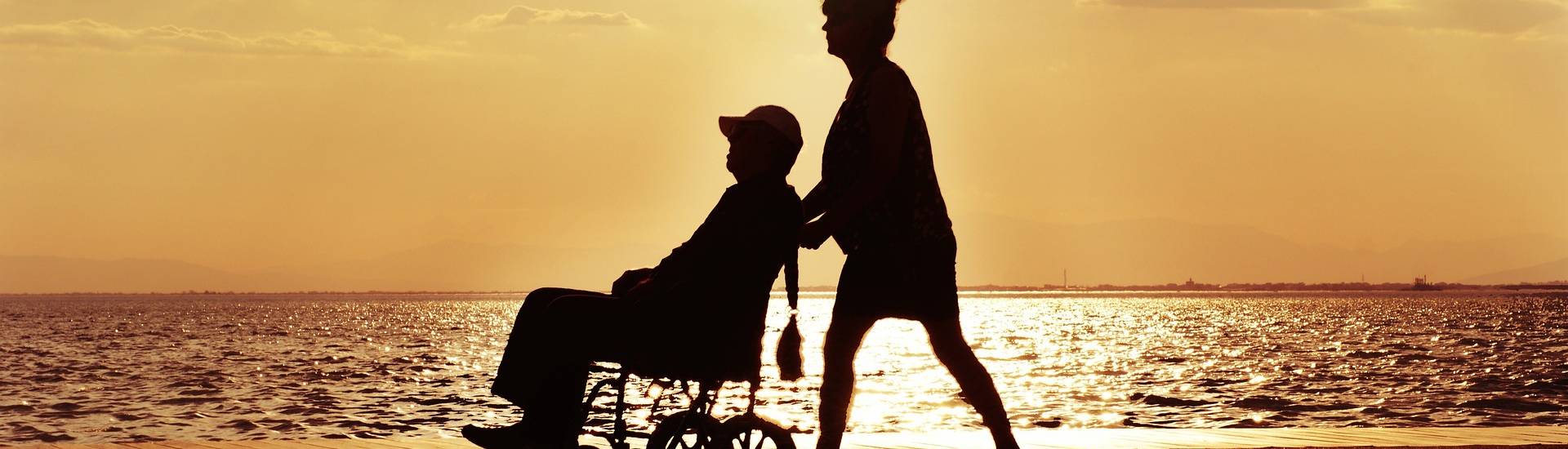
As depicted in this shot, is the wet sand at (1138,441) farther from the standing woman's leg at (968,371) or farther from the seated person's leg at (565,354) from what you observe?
the seated person's leg at (565,354)

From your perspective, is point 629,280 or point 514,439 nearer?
point 514,439

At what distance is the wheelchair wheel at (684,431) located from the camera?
5.12 metres

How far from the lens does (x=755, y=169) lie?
485 cm

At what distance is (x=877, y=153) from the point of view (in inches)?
196

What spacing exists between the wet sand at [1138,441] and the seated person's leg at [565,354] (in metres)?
2.24

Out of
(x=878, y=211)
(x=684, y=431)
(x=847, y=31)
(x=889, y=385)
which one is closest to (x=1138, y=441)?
(x=878, y=211)

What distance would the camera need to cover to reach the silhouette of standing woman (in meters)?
4.99

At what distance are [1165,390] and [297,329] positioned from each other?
5278cm

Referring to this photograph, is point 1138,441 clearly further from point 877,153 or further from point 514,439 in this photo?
point 514,439

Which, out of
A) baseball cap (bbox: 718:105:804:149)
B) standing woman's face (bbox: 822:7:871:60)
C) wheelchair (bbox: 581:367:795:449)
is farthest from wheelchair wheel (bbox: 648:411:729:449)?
standing woman's face (bbox: 822:7:871:60)

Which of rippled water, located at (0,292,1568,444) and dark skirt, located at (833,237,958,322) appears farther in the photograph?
rippled water, located at (0,292,1568,444)

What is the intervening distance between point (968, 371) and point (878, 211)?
23.5 inches

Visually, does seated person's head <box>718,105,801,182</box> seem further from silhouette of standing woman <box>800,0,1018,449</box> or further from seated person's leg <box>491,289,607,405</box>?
seated person's leg <box>491,289,607,405</box>

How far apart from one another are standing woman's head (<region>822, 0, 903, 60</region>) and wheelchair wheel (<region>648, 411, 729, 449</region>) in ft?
4.01
